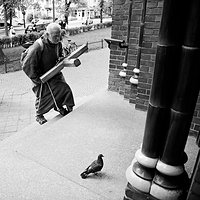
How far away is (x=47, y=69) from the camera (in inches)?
149

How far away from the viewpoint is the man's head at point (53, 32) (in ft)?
11.1

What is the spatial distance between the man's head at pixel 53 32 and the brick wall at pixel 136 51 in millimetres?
1261

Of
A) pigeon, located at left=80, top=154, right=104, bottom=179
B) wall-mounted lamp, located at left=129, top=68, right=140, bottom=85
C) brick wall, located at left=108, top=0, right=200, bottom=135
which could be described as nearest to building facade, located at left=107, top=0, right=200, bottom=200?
pigeon, located at left=80, top=154, right=104, bottom=179

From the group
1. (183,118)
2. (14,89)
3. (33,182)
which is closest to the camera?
(183,118)

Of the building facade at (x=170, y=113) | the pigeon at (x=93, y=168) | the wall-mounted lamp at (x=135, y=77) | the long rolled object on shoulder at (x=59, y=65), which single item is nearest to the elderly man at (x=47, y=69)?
the long rolled object on shoulder at (x=59, y=65)

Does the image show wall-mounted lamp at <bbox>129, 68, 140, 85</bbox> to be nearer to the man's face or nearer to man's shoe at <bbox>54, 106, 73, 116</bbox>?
man's shoe at <bbox>54, 106, 73, 116</bbox>

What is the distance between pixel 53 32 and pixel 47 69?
0.64 metres

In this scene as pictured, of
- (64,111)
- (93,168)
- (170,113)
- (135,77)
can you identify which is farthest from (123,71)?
(170,113)

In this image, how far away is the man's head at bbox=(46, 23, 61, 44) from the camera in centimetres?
339

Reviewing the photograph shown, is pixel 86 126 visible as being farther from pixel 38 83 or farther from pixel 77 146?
pixel 38 83

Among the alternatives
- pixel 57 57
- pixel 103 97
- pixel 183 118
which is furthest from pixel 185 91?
pixel 103 97

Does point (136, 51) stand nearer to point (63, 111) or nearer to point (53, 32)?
point (53, 32)

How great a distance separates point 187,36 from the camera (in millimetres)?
1466

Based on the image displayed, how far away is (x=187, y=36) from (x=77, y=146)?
199 cm
